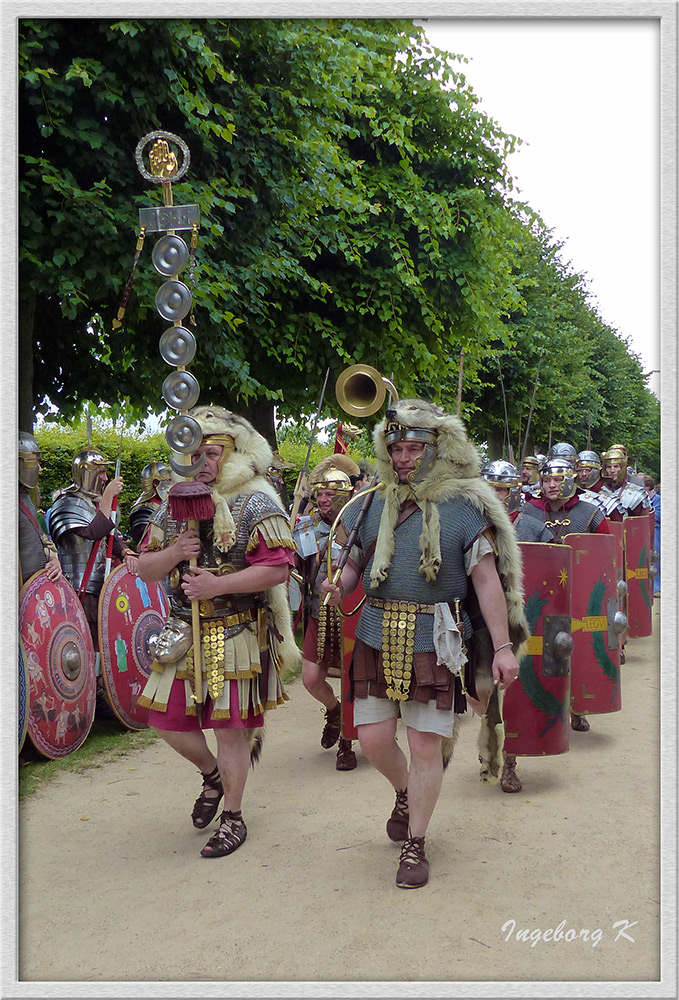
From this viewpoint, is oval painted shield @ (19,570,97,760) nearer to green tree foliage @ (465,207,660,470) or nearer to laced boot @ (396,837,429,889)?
laced boot @ (396,837,429,889)

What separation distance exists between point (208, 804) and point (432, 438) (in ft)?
6.10

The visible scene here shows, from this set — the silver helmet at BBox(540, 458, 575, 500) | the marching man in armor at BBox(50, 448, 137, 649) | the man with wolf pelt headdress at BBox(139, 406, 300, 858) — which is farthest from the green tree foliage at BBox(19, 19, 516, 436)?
the silver helmet at BBox(540, 458, 575, 500)

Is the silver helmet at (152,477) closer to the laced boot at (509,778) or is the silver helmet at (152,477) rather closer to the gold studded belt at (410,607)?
the laced boot at (509,778)

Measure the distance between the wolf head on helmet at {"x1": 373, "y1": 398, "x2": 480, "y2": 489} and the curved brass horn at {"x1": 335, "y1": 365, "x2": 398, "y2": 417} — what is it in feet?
0.74

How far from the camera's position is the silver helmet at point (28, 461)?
4.40 metres

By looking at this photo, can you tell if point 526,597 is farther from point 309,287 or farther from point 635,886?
point 309,287

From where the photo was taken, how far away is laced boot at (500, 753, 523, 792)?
4.19m

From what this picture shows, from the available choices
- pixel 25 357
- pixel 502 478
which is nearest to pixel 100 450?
pixel 25 357

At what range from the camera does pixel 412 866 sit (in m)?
3.17

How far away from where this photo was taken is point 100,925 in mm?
2852

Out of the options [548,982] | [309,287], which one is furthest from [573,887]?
[309,287]

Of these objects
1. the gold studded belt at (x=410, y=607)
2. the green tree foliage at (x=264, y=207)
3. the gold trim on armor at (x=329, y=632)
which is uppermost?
the green tree foliage at (x=264, y=207)

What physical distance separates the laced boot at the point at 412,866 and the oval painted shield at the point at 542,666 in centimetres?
102

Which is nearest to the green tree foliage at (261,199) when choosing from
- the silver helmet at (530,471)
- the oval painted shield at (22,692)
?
the oval painted shield at (22,692)
